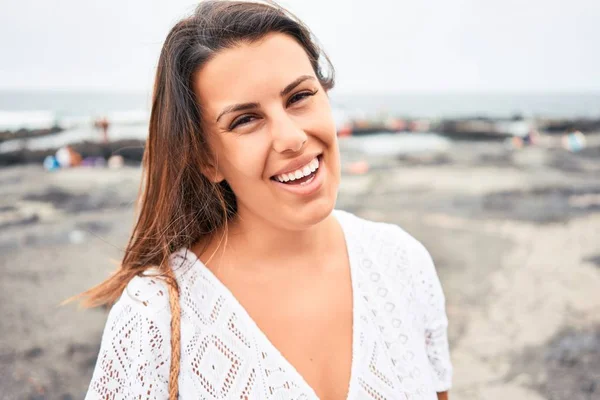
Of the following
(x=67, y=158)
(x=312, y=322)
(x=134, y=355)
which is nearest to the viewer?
(x=134, y=355)

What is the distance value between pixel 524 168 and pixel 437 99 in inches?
816

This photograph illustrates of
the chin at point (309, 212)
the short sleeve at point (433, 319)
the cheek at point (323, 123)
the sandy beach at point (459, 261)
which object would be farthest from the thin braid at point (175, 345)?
the short sleeve at point (433, 319)

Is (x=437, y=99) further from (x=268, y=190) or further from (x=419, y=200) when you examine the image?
(x=268, y=190)

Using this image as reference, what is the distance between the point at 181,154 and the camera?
1545 millimetres

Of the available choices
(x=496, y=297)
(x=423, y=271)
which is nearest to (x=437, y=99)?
(x=496, y=297)

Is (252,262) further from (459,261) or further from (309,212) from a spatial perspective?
(459,261)

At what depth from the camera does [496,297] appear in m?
4.26

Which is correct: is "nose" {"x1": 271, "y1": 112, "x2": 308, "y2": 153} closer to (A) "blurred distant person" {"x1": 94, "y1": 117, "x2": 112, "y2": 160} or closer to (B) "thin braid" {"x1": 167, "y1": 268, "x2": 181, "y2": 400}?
(B) "thin braid" {"x1": 167, "y1": 268, "x2": 181, "y2": 400}

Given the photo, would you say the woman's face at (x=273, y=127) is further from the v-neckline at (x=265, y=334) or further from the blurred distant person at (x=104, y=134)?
the blurred distant person at (x=104, y=134)

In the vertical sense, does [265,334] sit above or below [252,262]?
below

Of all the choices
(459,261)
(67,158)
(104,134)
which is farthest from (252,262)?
(104,134)

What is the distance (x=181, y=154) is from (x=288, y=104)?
356 millimetres

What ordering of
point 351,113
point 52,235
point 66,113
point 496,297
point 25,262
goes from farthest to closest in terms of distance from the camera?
point 351,113, point 66,113, point 52,235, point 25,262, point 496,297

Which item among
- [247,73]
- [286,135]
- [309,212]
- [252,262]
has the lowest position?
[252,262]
